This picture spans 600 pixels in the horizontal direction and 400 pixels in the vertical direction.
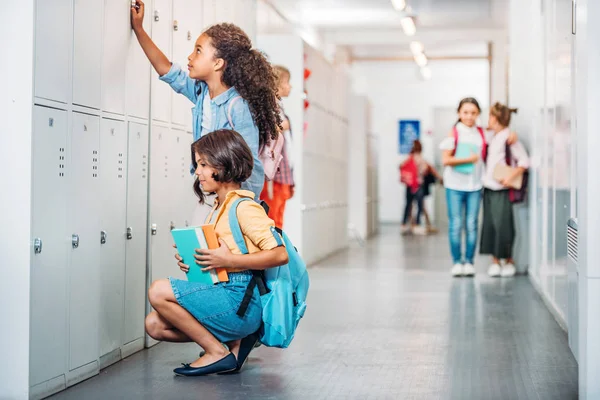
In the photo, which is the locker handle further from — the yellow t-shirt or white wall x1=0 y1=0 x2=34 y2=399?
the yellow t-shirt

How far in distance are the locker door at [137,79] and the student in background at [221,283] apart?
0.56 meters

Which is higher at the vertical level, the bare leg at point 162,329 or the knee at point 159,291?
the knee at point 159,291

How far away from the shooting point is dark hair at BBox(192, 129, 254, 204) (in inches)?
144

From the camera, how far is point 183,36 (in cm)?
487

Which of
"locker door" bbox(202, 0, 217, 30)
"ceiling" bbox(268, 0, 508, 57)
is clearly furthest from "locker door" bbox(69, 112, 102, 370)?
"ceiling" bbox(268, 0, 508, 57)

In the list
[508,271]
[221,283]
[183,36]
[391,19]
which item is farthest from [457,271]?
[391,19]

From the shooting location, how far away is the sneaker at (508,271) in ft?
27.2

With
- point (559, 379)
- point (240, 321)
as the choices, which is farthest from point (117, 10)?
point (559, 379)

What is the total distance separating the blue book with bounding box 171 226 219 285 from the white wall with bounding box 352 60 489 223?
18183mm

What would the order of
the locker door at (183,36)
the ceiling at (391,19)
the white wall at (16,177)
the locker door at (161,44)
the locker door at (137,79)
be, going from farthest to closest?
the ceiling at (391,19) → the locker door at (183,36) → the locker door at (161,44) → the locker door at (137,79) → the white wall at (16,177)

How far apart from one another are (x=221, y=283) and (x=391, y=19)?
37.9 feet

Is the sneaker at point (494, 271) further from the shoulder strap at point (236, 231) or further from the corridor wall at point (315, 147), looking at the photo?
the shoulder strap at point (236, 231)

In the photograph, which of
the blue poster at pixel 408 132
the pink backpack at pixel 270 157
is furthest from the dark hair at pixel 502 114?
the blue poster at pixel 408 132

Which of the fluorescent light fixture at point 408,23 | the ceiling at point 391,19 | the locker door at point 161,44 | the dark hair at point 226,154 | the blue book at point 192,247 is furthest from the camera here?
the ceiling at point 391,19
